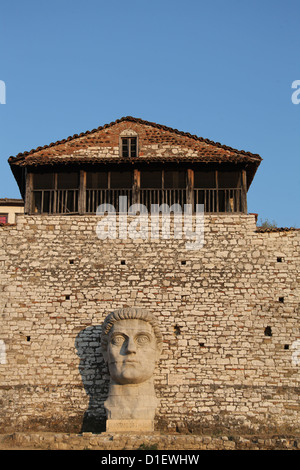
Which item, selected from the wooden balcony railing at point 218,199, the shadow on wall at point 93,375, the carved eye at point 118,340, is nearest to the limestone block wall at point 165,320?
the shadow on wall at point 93,375

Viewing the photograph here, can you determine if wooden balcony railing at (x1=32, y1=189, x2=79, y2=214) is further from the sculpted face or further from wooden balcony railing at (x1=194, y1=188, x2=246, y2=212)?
the sculpted face

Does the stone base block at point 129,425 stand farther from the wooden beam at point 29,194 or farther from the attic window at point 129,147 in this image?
the attic window at point 129,147

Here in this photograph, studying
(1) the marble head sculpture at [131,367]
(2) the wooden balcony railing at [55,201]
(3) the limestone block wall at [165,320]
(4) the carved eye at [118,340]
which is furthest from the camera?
(2) the wooden balcony railing at [55,201]

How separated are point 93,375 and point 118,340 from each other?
1.86 meters

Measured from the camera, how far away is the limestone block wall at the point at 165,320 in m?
19.1

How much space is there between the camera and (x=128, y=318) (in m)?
18.5

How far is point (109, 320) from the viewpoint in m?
18.6

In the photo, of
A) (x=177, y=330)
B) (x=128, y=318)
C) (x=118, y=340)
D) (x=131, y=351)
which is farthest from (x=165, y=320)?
(x=131, y=351)

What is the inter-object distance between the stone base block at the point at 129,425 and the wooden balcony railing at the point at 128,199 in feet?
23.2

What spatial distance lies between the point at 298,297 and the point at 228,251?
260 cm

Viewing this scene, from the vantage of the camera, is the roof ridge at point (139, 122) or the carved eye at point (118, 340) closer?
the carved eye at point (118, 340)

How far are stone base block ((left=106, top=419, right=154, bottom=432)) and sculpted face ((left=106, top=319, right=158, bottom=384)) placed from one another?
3.46 ft

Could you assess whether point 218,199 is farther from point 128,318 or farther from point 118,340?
point 118,340

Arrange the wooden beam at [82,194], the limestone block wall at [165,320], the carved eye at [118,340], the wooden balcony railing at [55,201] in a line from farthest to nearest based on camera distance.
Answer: the wooden balcony railing at [55,201] < the wooden beam at [82,194] < the limestone block wall at [165,320] < the carved eye at [118,340]
